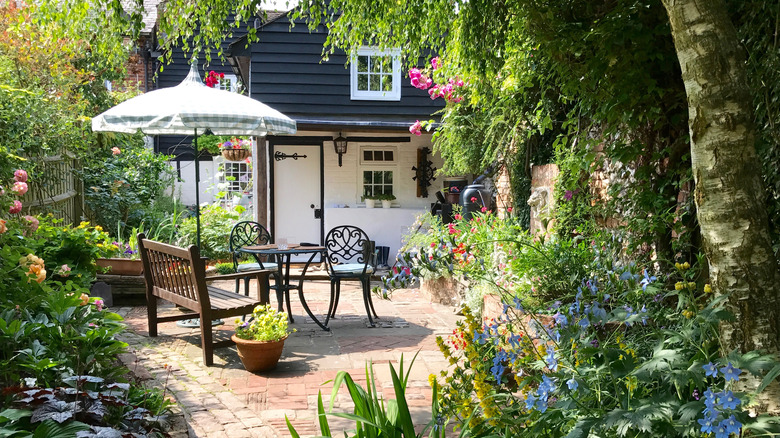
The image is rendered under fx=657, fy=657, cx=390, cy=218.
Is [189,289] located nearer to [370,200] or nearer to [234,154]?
[370,200]

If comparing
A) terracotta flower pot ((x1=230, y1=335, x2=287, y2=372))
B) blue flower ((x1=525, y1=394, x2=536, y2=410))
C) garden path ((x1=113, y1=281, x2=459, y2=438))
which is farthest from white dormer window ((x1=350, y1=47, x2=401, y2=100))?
blue flower ((x1=525, y1=394, x2=536, y2=410))

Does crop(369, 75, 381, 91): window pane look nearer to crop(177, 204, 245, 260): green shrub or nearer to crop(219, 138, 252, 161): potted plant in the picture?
crop(219, 138, 252, 161): potted plant

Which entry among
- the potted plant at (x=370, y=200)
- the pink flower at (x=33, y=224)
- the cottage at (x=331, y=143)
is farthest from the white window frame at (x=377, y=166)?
the pink flower at (x=33, y=224)

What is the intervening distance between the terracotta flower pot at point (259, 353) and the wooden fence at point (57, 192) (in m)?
3.39

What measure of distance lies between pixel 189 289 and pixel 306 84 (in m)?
6.87

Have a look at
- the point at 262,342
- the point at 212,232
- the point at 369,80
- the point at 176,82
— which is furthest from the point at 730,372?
the point at 176,82

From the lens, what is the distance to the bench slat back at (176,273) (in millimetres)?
5027

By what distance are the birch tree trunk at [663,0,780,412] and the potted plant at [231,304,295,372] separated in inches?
134

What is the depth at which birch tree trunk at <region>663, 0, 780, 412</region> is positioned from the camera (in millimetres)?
2012

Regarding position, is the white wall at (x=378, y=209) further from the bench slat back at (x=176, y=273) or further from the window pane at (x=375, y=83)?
the bench slat back at (x=176, y=273)

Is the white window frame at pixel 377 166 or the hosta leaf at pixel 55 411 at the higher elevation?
the white window frame at pixel 377 166

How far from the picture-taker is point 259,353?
188 inches

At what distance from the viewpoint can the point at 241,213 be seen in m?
12.1

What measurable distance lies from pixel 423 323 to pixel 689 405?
16.2 feet
